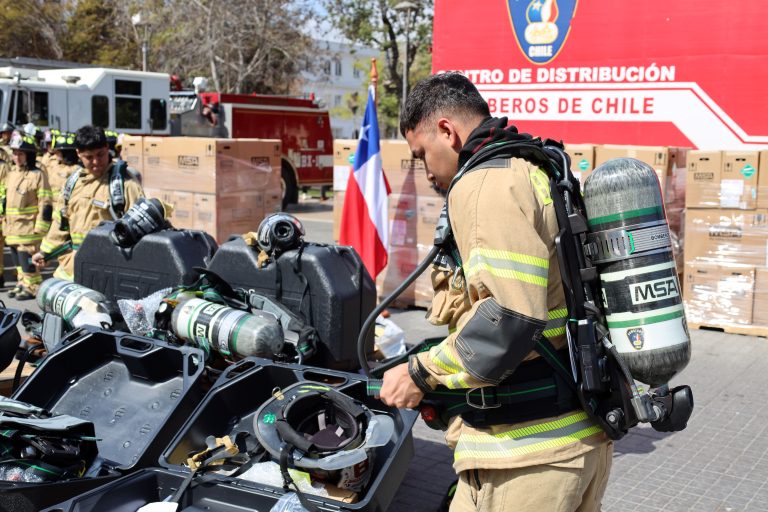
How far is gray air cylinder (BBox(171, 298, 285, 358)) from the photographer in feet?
12.9

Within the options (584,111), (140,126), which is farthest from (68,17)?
(584,111)

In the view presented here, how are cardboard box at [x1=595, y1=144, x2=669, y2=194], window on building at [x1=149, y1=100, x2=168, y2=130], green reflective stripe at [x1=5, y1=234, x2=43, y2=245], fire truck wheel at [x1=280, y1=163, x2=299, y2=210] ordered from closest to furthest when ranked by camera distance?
cardboard box at [x1=595, y1=144, x2=669, y2=194], green reflective stripe at [x1=5, y1=234, x2=43, y2=245], window on building at [x1=149, y1=100, x2=168, y2=130], fire truck wheel at [x1=280, y1=163, x2=299, y2=210]

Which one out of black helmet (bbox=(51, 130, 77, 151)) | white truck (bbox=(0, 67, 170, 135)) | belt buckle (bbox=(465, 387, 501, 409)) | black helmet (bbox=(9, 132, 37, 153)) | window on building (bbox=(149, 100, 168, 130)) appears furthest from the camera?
window on building (bbox=(149, 100, 168, 130))

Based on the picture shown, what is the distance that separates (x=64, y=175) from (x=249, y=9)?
60.1 ft

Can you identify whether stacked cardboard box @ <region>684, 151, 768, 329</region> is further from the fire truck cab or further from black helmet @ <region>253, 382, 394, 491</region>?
the fire truck cab

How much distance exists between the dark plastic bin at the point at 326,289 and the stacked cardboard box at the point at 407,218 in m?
4.53

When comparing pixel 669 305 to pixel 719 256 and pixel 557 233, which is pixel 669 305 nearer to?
pixel 557 233

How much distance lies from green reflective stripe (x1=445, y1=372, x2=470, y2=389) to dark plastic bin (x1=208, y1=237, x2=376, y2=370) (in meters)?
2.24

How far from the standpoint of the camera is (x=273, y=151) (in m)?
10.1

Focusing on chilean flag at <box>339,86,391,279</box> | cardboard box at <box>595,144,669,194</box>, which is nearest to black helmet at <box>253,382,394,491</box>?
chilean flag at <box>339,86,391,279</box>

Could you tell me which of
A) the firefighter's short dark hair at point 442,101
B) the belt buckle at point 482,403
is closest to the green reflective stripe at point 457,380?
the belt buckle at point 482,403

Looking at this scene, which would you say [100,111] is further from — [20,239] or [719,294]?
[719,294]

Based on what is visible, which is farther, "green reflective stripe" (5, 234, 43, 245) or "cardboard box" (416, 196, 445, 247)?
"green reflective stripe" (5, 234, 43, 245)

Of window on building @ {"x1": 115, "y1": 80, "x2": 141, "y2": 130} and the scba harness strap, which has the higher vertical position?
window on building @ {"x1": 115, "y1": 80, "x2": 141, "y2": 130}
